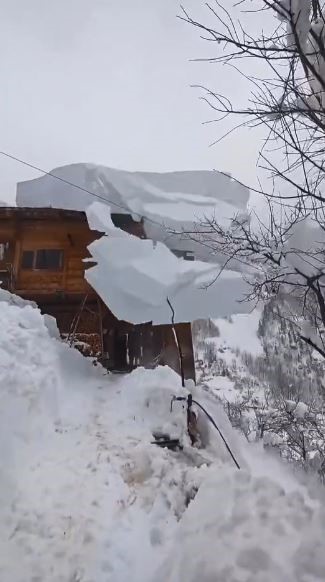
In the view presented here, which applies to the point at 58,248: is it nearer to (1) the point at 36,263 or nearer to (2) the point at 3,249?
(1) the point at 36,263

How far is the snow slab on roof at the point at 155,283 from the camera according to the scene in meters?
8.53

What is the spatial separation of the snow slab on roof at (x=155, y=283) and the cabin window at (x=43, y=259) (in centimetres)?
558

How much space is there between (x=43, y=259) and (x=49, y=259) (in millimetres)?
210

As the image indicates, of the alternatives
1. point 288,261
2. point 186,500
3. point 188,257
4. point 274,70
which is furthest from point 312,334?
point 188,257

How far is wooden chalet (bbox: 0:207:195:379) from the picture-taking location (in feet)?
44.6

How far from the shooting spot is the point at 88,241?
14375 mm

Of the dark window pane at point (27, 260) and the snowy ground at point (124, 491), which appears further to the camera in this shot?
the dark window pane at point (27, 260)

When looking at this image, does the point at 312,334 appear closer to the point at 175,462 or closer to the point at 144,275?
the point at 175,462

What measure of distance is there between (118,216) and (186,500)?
1021 centimetres

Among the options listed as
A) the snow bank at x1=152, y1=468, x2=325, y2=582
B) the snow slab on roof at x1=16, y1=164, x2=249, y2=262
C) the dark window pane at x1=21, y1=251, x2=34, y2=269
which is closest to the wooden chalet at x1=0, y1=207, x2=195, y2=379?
the dark window pane at x1=21, y1=251, x2=34, y2=269

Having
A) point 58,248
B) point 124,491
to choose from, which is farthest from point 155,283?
point 58,248

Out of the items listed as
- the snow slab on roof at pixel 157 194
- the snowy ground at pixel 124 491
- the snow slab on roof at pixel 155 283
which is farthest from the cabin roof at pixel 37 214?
the snowy ground at pixel 124 491

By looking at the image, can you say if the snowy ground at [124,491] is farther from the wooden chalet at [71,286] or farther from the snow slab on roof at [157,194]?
the snow slab on roof at [157,194]

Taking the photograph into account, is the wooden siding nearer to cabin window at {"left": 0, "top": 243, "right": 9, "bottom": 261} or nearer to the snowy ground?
cabin window at {"left": 0, "top": 243, "right": 9, "bottom": 261}
